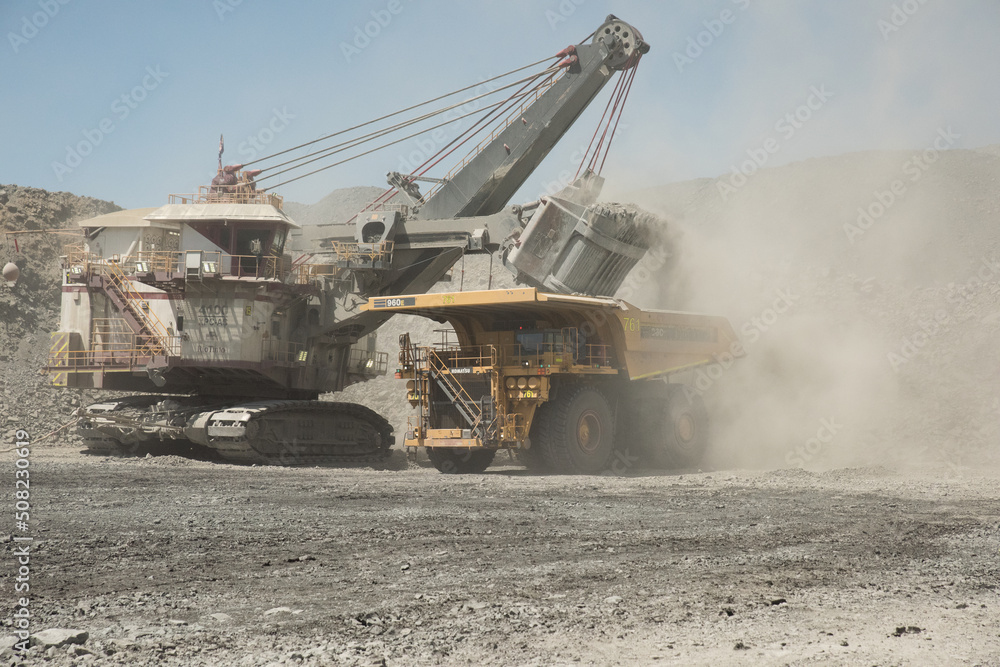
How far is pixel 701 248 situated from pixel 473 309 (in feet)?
25.0

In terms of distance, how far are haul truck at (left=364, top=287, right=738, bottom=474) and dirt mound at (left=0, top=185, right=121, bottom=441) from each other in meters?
9.89

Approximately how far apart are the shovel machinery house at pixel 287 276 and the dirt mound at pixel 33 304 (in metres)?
3.13

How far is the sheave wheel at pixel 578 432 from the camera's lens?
1477 centimetres

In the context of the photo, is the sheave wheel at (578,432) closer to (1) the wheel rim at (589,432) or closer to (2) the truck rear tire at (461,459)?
(1) the wheel rim at (589,432)

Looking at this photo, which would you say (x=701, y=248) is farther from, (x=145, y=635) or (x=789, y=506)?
(x=145, y=635)

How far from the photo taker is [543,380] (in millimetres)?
14570

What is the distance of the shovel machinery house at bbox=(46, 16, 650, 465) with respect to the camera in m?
17.3

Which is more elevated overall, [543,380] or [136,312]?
[136,312]

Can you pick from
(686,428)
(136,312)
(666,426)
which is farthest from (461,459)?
(136,312)

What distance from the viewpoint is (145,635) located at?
4.42m

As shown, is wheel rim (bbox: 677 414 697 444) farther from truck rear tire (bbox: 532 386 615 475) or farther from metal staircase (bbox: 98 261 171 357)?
metal staircase (bbox: 98 261 171 357)

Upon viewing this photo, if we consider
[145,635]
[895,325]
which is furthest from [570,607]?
[895,325]

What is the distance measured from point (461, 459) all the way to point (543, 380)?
230 cm

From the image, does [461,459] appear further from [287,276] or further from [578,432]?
[287,276]
